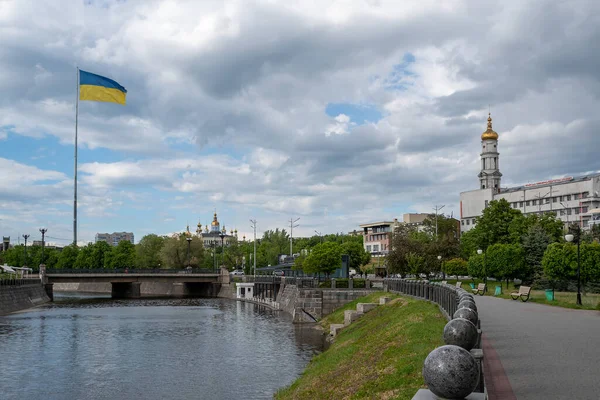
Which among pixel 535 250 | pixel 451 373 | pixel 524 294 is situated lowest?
pixel 524 294

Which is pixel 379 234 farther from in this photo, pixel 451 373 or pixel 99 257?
pixel 451 373

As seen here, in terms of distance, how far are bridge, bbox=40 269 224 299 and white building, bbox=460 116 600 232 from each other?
58.3 metres

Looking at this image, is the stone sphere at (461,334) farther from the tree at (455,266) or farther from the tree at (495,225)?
the tree at (495,225)

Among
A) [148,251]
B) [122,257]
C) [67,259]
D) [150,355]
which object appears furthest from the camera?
[67,259]

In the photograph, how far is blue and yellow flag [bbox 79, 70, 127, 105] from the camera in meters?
86.0

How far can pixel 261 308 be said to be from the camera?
8375 cm

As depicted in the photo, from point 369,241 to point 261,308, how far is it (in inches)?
3801

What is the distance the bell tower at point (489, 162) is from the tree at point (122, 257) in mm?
92907

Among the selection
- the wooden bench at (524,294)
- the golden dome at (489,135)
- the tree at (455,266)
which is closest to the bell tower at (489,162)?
the golden dome at (489,135)

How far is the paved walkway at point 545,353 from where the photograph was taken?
43.7ft

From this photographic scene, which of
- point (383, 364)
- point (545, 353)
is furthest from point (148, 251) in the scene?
point (545, 353)

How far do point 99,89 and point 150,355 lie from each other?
57.4 meters

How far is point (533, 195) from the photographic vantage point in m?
132

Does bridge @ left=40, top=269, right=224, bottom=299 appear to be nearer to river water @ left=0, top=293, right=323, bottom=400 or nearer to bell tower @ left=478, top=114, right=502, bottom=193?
river water @ left=0, top=293, right=323, bottom=400
